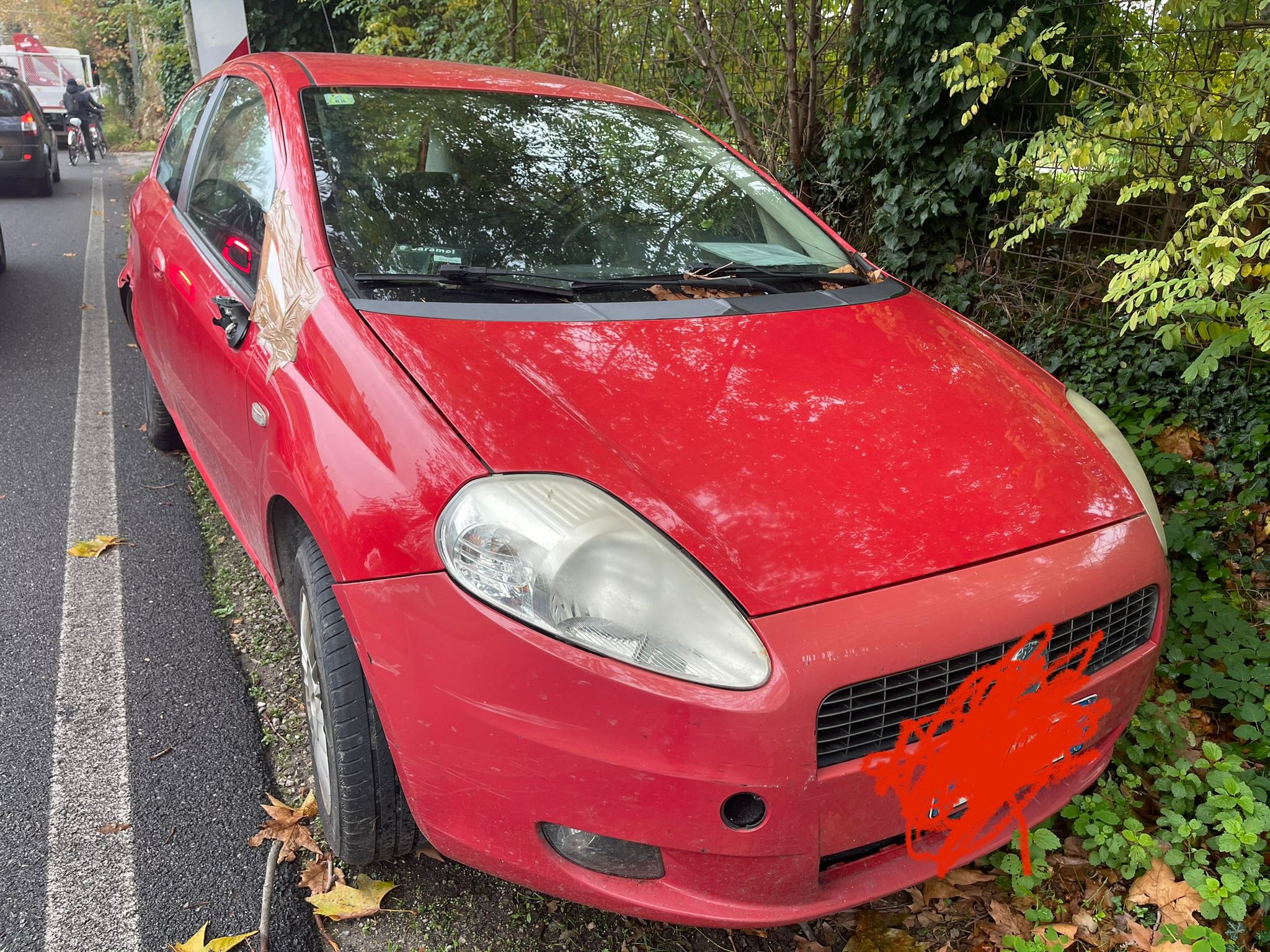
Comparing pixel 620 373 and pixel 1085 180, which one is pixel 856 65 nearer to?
pixel 1085 180

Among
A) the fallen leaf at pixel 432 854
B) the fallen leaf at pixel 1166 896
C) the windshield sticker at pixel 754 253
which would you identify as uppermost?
the windshield sticker at pixel 754 253

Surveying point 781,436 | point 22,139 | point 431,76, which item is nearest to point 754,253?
point 781,436

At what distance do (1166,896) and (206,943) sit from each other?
2.05 meters

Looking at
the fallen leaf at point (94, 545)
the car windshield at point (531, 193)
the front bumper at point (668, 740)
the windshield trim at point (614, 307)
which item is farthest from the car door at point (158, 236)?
the front bumper at point (668, 740)

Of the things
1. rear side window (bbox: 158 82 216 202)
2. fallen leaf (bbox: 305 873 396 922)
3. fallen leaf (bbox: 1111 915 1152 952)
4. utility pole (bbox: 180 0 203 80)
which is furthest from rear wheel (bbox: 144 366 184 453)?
utility pole (bbox: 180 0 203 80)

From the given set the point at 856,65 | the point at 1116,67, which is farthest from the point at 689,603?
the point at 856,65

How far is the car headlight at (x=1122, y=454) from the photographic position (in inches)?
78.9

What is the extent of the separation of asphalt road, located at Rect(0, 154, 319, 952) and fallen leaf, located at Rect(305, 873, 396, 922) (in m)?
0.04

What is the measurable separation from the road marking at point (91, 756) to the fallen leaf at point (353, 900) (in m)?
0.35

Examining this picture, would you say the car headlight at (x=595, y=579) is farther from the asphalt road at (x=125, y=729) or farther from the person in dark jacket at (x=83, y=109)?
the person in dark jacket at (x=83, y=109)

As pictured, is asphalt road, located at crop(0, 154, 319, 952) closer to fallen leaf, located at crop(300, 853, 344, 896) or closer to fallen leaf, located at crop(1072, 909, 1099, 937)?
fallen leaf, located at crop(300, 853, 344, 896)

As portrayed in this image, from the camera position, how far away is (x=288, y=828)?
7.09 ft

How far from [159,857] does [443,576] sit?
1.12m

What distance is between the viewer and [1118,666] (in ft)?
6.00
